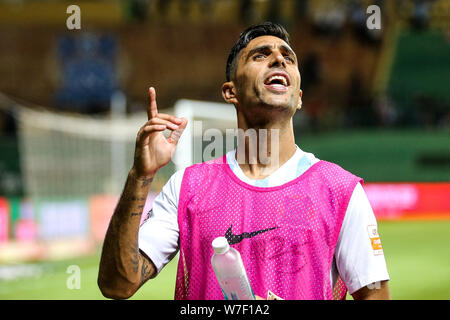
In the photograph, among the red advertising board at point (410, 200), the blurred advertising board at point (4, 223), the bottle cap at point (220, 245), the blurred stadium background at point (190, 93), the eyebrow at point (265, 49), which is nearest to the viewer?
the bottle cap at point (220, 245)

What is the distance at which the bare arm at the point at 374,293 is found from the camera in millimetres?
2547

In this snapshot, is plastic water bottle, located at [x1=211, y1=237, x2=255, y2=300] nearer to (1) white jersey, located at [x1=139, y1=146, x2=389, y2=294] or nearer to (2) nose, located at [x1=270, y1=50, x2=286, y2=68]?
(1) white jersey, located at [x1=139, y1=146, x2=389, y2=294]

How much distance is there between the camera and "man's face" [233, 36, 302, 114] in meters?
2.72

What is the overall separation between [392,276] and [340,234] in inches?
366

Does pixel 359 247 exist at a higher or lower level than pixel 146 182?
lower

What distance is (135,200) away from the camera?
254cm

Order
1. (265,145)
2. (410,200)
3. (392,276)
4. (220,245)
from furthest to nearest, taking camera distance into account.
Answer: (410,200)
(392,276)
(265,145)
(220,245)

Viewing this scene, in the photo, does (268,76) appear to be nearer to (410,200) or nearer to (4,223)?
(4,223)

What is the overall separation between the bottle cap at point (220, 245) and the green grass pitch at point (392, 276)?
729cm

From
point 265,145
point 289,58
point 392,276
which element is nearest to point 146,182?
point 265,145

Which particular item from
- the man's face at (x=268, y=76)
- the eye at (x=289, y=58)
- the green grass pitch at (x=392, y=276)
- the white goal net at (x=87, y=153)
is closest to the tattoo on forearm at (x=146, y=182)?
the man's face at (x=268, y=76)

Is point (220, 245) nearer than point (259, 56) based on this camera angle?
Yes

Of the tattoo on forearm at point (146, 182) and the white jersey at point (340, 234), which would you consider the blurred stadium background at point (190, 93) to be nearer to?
the white jersey at point (340, 234)

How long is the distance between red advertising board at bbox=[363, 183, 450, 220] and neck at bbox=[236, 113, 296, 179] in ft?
56.3
